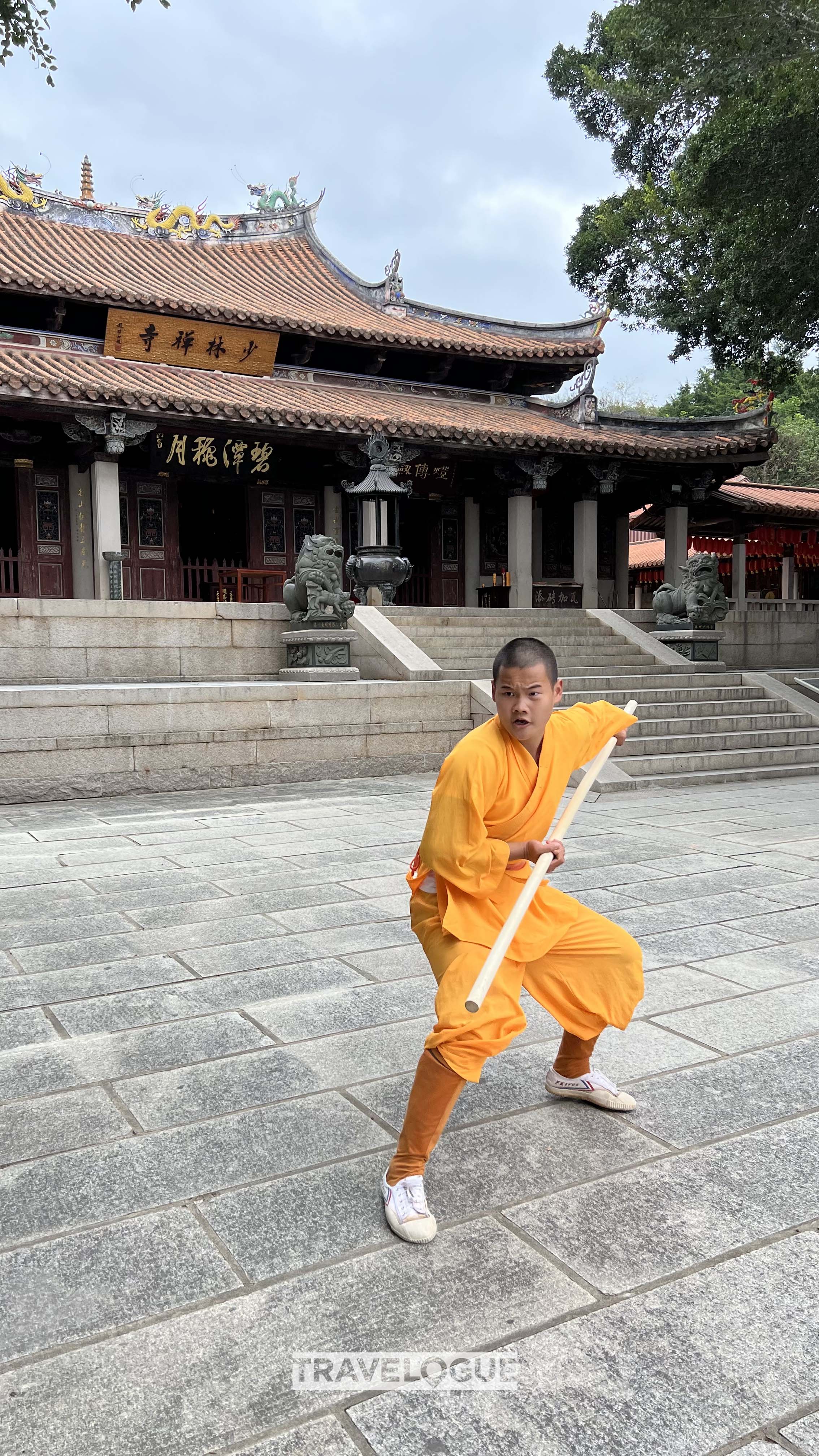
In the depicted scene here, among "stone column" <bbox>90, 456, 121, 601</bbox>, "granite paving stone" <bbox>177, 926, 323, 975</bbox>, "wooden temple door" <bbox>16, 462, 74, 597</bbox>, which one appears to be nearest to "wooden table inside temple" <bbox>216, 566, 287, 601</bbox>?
"stone column" <bbox>90, 456, 121, 601</bbox>

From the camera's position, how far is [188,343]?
49.3ft

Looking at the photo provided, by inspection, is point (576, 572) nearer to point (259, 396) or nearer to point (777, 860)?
point (259, 396)

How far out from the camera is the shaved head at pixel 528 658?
7.48 feet

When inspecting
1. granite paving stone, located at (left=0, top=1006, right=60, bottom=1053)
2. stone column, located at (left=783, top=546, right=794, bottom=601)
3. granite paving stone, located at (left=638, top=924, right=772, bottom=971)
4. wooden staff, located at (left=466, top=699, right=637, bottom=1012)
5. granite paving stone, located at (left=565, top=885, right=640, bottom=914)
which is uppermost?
stone column, located at (left=783, top=546, right=794, bottom=601)

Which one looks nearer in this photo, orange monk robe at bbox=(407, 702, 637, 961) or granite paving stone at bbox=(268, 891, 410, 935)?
orange monk robe at bbox=(407, 702, 637, 961)

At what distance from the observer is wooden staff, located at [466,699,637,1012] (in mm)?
2031

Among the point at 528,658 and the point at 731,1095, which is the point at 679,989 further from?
the point at 528,658

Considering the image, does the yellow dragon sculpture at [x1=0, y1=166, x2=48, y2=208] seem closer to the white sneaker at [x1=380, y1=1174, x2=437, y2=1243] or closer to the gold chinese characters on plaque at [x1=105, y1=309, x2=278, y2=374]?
the gold chinese characters on plaque at [x1=105, y1=309, x2=278, y2=374]

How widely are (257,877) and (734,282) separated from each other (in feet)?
38.0

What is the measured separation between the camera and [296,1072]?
2.84 m

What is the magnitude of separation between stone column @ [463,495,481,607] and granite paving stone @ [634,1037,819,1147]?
50.3 ft

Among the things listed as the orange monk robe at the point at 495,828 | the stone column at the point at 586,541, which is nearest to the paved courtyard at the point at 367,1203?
Answer: the orange monk robe at the point at 495,828

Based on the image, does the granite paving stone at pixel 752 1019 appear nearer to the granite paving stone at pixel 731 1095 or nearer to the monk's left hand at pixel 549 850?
the granite paving stone at pixel 731 1095

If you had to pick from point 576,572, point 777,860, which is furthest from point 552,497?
point 777,860
